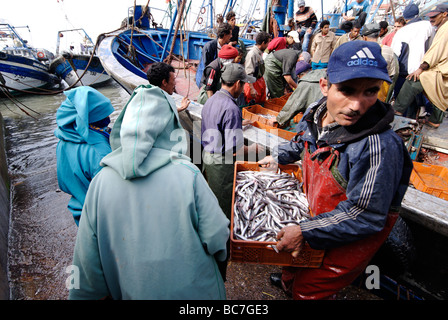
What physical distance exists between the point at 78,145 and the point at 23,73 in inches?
734

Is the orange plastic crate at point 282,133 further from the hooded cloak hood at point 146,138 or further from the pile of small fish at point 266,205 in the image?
the hooded cloak hood at point 146,138

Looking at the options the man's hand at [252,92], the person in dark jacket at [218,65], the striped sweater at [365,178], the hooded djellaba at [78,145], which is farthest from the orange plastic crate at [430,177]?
the hooded djellaba at [78,145]

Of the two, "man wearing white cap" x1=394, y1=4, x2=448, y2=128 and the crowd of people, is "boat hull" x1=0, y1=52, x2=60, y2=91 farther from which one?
"man wearing white cap" x1=394, y1=4, x2=448, y2=128

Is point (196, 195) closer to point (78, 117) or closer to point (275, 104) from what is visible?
point (78, 117)

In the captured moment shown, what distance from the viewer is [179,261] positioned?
136 centimetres

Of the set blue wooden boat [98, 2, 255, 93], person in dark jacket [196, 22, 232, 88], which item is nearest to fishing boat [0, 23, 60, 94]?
blue wooden boat [98, 2, 255, 93]

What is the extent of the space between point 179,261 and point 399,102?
6401 mm

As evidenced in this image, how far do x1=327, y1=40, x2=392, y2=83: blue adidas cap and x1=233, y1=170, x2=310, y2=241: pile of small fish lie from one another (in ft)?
4.78

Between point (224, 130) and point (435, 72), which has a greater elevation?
point (435, 72)

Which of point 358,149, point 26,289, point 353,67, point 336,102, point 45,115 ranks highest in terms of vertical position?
→ point 353,67

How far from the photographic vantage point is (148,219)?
1.29 metres

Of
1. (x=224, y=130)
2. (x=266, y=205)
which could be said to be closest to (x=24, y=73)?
(x=224, y=130)
